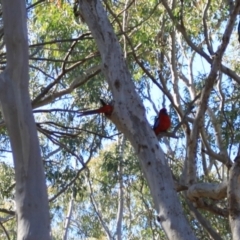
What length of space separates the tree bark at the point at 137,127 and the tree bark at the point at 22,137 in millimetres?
729

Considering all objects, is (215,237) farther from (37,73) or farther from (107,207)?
(107,207)

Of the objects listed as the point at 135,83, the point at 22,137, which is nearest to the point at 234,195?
the point at 22,137

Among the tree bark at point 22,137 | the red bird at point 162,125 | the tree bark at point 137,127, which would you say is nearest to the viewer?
the tree bark at point 22,137

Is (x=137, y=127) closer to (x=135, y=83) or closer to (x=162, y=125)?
(x=162, y=125)

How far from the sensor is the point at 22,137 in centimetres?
331

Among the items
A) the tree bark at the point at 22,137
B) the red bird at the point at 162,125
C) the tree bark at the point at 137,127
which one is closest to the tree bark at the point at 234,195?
the tree bark at the point at 137,127

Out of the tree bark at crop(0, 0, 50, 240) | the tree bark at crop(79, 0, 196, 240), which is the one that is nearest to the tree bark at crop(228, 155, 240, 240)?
the tree bark at crop(79, 0, 196, 240)

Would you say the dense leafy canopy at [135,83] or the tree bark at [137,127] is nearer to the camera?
the tree bark at [137,127]

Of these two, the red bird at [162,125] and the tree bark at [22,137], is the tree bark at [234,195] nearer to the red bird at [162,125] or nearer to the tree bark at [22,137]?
the tree bark at [22,137]

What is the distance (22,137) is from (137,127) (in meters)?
0.90

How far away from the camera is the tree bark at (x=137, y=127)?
11.9ft

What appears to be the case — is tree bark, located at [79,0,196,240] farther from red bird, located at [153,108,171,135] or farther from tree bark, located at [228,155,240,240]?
red bird, located at [153,108,171,135]

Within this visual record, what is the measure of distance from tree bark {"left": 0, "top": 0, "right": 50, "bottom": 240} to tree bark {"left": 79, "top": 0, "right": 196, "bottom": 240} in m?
0.73

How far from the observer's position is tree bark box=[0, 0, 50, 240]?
3.15 meters
